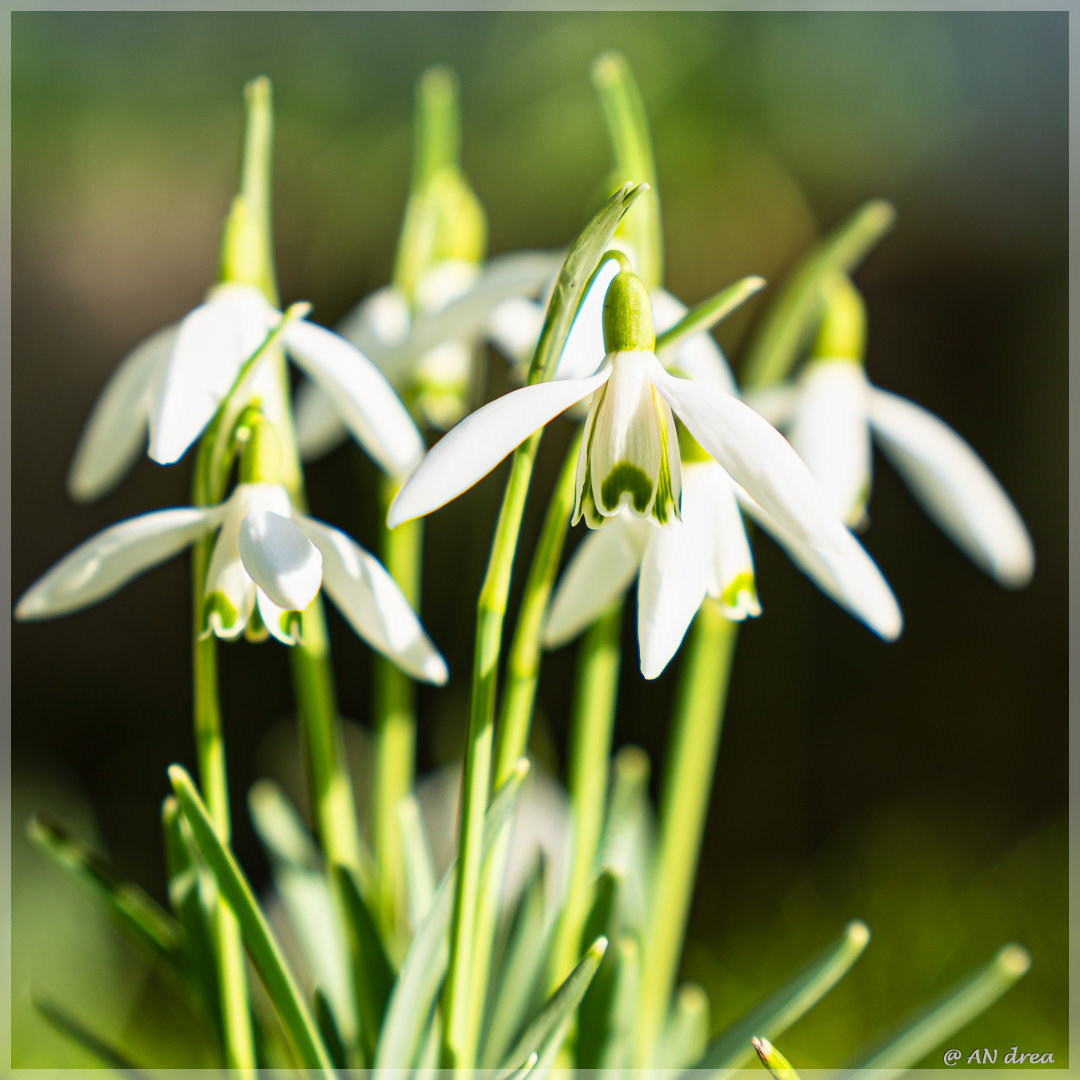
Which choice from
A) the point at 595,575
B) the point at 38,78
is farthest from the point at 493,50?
the point at 595,575

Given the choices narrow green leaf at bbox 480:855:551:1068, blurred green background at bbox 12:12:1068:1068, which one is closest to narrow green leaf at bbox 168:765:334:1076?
narrow green leaf at bbox 480:855:551:1068

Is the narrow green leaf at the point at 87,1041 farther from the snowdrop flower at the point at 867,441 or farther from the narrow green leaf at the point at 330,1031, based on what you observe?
the snowdrop flower at the point at 867,441

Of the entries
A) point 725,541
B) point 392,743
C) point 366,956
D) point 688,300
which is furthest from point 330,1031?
point 688,300

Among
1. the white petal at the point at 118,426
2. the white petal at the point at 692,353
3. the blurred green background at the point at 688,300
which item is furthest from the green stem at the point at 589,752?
the blurred green background at the point at 688,300

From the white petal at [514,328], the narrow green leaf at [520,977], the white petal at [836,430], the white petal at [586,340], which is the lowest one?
the narrow green leaf at [520,977]

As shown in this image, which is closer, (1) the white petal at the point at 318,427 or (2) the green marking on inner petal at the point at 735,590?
(2) the green marking on inner petal at the point at 735,590

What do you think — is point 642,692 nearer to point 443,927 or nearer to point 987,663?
point 987,663

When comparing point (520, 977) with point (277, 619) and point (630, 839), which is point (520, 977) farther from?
point (277, 619)
